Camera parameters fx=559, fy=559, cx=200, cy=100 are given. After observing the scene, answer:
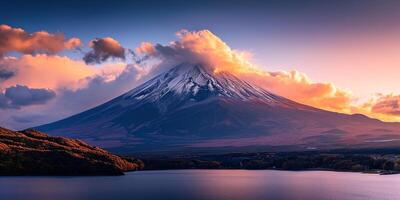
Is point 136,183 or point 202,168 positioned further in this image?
point 202,168

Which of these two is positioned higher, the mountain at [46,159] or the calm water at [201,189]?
the mountain at [46,159]

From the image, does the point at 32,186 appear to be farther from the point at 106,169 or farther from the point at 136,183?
the point at 106,169

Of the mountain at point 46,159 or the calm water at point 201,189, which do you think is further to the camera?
the mountain at point 46,159

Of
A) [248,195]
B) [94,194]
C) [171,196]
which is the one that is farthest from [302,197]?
[94,194]

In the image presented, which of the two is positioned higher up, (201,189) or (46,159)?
(46,159)

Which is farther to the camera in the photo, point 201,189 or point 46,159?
point 46,159

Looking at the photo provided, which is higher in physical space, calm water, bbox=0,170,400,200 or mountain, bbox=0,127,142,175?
mountain, bbox=0,127,142,175

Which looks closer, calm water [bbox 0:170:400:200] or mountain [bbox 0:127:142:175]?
calm water [bbox 0:170:400:200]

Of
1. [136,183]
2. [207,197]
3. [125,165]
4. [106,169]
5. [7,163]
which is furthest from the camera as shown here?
[125,165]
